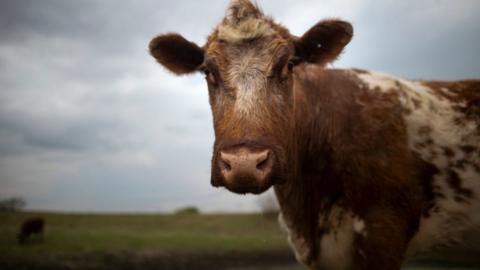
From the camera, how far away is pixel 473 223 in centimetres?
504

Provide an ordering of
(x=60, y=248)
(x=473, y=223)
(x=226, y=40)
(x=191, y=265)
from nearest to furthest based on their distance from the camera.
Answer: (x=226, y=40) → (x=473, y=223) → (x=60, y=248) → (x=191, y=265)

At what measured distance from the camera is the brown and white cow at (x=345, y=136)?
4410 millimetres

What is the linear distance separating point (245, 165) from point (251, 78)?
1.25 metres

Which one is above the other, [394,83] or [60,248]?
[394,83]

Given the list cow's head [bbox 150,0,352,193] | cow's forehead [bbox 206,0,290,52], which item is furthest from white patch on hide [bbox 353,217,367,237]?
cow's forehead [bbox 206,0,290,52]

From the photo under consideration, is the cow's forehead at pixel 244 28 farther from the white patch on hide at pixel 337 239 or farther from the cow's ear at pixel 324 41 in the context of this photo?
the white patch on hide at pixel 337 239

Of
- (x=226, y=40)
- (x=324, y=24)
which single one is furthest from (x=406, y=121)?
(x=226, y=40)

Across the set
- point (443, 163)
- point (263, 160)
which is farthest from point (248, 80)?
point (443, 163)

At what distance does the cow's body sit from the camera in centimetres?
488

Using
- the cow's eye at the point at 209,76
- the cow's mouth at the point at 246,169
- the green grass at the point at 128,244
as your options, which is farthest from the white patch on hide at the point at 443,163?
A: the green grass at the point at 128,244

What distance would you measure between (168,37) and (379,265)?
4116 millimetres

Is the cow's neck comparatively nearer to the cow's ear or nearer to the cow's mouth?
the cow's ear

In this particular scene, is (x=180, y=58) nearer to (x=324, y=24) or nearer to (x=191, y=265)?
(x=324, y=24)

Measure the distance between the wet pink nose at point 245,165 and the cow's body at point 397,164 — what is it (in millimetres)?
1971
